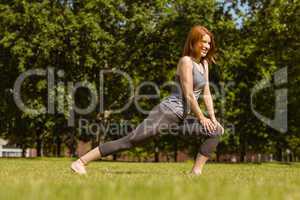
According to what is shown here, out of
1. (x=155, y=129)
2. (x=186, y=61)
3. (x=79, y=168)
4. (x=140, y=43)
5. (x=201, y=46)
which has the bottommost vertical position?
(x=79, y=168)

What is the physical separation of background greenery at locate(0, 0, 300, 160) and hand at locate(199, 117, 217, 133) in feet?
72.9

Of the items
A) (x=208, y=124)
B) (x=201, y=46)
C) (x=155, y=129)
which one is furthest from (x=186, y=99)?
(x=201, y=46)

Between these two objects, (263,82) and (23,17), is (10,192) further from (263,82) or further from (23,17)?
(263,82)

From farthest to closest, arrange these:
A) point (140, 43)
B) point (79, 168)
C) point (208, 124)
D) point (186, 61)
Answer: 1. point (140, 43)
2. point (79, 168)
3. point (208, 124)
4. point (186, 61)

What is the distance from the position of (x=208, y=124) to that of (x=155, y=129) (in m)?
0.80

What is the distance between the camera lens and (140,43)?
33.6 m

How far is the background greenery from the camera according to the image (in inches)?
1212

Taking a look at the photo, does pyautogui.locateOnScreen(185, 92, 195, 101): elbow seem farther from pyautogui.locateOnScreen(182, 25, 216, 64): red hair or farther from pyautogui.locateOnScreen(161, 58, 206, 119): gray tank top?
pyautogui.locateOnScreen(182, 25, 216, 64): red hair

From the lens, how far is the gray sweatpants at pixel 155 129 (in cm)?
838

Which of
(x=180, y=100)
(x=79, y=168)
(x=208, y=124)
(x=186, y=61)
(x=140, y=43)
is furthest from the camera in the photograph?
(x=140, y=43)

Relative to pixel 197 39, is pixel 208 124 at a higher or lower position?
lower

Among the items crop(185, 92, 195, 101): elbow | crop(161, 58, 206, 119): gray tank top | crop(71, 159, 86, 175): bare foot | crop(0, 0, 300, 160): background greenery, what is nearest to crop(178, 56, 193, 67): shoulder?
crop(161, 58, 206, 119): gray tank top

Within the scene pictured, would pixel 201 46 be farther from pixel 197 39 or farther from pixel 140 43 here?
pixel 140 43

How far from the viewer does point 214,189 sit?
521cm
